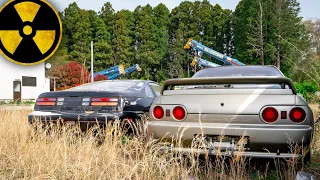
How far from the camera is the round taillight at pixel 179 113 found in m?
3.35

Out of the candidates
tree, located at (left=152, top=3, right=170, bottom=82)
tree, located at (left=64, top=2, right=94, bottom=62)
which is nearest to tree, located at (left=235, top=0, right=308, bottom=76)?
tree, located at (left=152, top=3, right=170, bottom=82)

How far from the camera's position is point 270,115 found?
3.06 metres

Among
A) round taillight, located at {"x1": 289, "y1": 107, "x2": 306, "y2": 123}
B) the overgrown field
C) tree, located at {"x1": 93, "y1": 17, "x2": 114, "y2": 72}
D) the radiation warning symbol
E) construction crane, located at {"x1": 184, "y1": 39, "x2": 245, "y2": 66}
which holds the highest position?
tree, located at {"x1": 93, "y1": 17, "x2": 114, "y2": 72}

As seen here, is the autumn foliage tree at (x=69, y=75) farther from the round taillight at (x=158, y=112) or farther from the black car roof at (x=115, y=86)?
the round taillight at (x=158, y=112)

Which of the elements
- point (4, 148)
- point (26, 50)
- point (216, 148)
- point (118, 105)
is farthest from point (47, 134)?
point (216, 148)

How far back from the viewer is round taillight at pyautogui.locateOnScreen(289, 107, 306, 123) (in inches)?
120

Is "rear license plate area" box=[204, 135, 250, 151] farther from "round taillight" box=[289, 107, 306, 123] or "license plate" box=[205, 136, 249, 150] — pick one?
"round taillight" box=[289, 107, 306, 123]

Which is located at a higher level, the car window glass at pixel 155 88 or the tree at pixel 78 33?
the tree at pixel 78 33

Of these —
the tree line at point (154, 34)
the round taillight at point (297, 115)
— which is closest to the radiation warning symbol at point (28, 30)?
the round taillight at point (297, 115)

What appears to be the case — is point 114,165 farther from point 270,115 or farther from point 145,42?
point 145,42

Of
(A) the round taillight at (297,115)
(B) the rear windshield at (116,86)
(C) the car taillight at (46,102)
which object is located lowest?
(A) the round taillight at (297,115)

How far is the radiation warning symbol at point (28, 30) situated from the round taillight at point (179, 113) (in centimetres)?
140

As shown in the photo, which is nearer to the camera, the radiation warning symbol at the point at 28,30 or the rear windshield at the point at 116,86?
the radiation warning symbol at the point at 28,30

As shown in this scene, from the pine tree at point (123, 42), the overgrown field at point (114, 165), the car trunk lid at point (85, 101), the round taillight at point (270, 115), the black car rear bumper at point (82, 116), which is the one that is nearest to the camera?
the overgrown field at point (114, 165)
